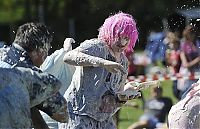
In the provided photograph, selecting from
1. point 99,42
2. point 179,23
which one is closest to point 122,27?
point 99,42

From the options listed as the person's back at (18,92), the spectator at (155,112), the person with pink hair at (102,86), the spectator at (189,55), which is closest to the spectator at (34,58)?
the person's back at (18,92)

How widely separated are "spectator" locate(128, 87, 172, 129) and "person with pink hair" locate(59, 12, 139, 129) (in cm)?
438

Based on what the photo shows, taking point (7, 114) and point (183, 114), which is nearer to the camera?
point (7, 114)

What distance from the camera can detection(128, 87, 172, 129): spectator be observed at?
1122 cm

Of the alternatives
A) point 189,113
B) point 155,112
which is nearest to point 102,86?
point 189,113

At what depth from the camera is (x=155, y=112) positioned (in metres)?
11.7

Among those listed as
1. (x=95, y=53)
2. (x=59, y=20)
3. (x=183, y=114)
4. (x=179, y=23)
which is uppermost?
(x=59, y=20)

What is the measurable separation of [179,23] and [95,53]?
325 inches

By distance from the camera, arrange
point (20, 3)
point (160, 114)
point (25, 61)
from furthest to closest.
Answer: point (20, 3), point (160, 114), point (25, 61)

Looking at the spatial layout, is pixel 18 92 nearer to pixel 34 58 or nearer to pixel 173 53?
pixel 34 58

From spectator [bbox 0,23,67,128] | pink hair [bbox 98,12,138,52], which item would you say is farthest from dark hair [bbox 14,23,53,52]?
pink hair [bbox 98,12,138,52]

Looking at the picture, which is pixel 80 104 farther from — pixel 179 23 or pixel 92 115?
pixel 179 23

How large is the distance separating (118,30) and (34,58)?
1709 millimetres

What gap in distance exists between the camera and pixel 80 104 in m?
6.72
